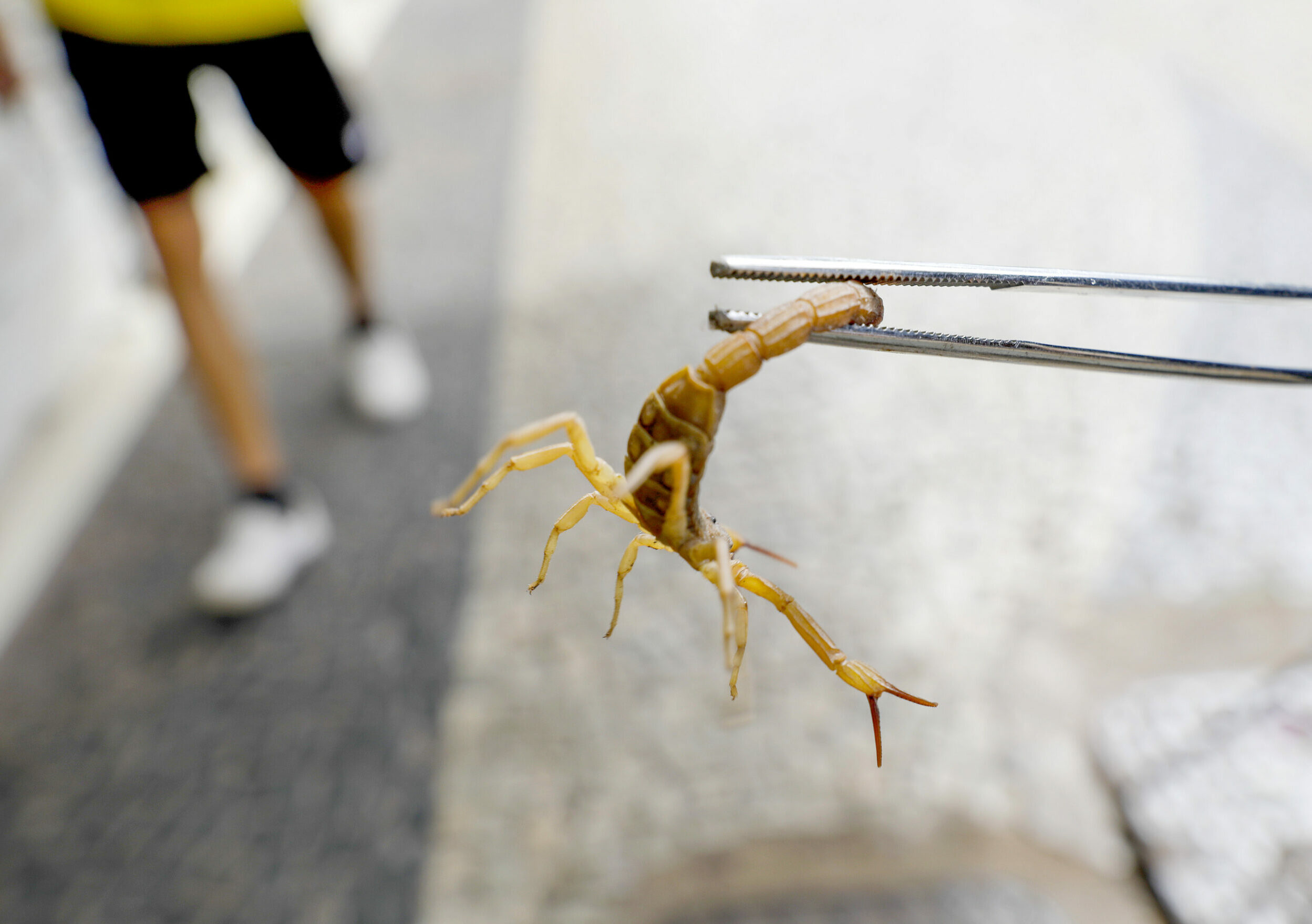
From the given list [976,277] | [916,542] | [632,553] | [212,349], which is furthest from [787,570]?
[212,349]

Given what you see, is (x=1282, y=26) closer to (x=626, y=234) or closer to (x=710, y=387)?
(x=710, y=387)

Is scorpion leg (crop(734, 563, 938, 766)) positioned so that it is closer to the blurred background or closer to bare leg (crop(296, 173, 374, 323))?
the blurred background

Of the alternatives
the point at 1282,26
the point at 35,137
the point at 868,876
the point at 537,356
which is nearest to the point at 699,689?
the point at 868,876

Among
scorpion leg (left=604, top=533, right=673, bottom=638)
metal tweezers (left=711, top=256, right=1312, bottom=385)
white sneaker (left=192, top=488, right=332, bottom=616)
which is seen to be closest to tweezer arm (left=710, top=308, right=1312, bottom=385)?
metal tweezers (left=711, top=256, right=1312, bottom=385)

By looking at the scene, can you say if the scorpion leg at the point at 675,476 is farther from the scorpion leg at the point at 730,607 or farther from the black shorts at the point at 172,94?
the black shorts at the point at 172,94

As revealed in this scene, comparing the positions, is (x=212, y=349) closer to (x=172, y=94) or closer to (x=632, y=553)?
(x=172, y=94)

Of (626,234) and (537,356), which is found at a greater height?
(626,234)

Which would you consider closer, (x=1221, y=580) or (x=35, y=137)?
(x=1221, y=580)
